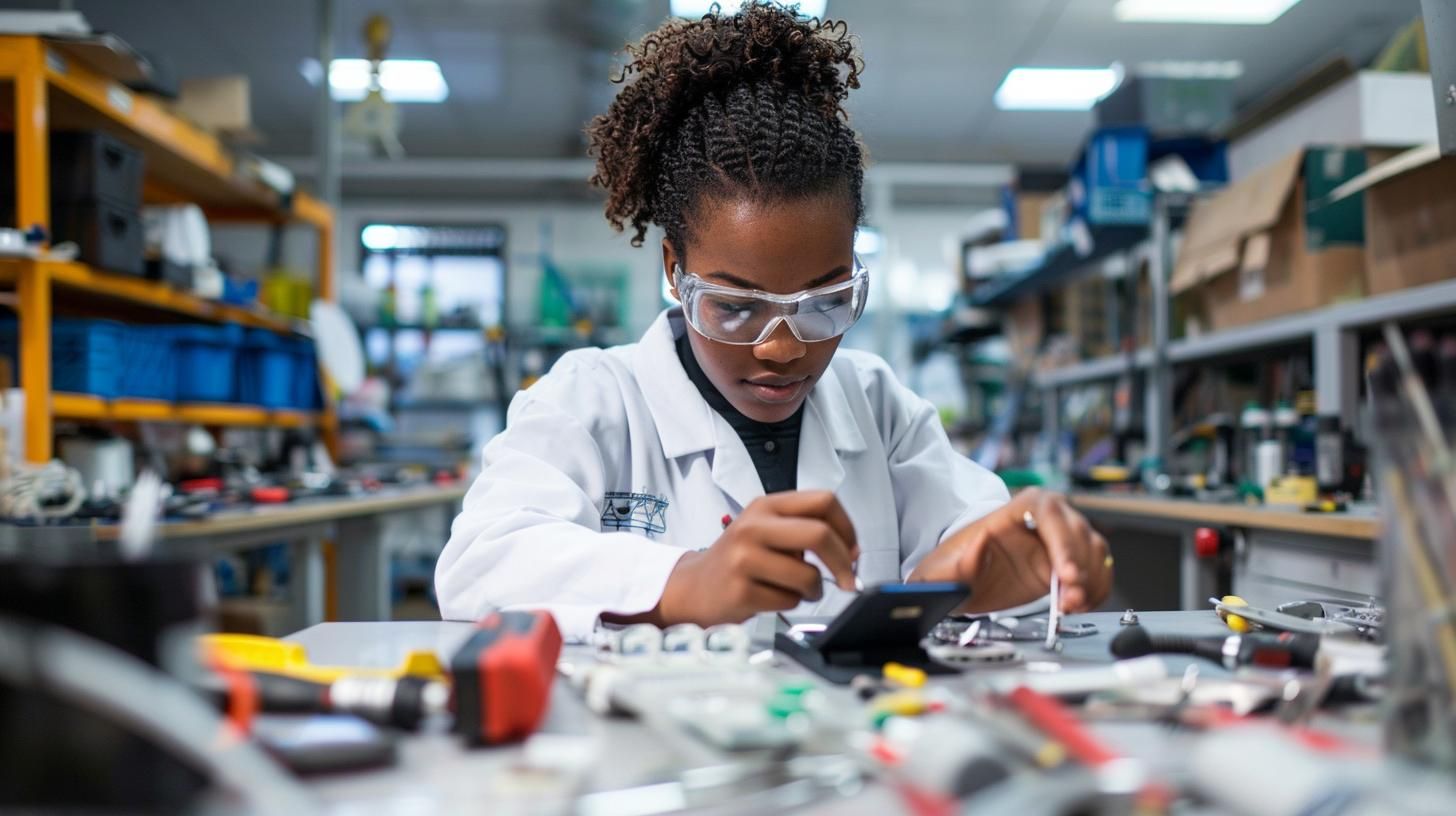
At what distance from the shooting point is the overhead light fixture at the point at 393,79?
17.8 feet

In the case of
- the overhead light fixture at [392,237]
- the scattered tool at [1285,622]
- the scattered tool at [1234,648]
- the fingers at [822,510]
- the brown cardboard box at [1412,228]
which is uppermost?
the overhead light fixture at [392,237]

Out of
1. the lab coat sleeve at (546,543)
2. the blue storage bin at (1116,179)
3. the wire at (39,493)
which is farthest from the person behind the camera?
the blue storage bin at (1116,179)

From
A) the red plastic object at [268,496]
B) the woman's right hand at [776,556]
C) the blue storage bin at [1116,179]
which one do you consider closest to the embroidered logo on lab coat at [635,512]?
the woman's right hand at [776,556]

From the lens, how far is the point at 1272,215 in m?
2.29

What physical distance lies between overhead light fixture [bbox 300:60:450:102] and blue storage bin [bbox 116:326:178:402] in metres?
3.09

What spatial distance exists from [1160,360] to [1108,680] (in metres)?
2.50

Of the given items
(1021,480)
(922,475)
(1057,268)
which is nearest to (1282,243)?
(1021,480)

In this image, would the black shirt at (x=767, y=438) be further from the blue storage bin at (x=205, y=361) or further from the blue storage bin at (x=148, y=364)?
the blue storage bin at (x=205, y=361)

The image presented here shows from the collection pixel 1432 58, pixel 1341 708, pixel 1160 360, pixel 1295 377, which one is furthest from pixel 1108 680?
pixel 1160 360

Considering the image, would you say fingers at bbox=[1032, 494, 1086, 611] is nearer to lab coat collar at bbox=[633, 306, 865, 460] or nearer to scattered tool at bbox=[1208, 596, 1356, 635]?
scattered tool at bbox=[1208, 596, 1356, 635]

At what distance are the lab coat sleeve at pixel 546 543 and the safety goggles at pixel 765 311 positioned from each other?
198mm

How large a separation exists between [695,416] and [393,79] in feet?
16.9

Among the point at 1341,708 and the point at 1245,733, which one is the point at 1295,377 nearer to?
the point at 1341,708

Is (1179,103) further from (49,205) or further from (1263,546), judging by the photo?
(49,205)
